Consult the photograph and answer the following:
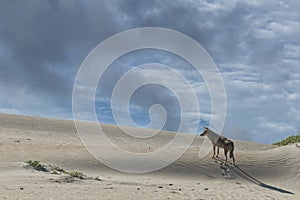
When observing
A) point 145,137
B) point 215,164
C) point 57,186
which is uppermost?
point 145,137

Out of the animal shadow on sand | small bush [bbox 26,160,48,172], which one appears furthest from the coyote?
small bush [bbox 26,160,48,172]

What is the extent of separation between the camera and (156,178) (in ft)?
61.2

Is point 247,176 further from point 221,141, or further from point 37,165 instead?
point 37,165

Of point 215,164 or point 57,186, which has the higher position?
point 215,164

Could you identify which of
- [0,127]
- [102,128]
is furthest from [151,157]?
[102,128]

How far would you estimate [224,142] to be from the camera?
68.4 ft

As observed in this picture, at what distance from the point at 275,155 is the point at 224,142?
384cm

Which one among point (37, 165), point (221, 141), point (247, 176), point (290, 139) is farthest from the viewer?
point (290, 139)

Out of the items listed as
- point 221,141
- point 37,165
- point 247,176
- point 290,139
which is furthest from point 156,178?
point 290,139

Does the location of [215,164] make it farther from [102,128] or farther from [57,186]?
[102,128]

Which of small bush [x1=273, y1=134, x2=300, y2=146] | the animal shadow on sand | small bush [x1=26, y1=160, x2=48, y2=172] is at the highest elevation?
small bush [x1=273, y1=134, x2=300, y2=146]

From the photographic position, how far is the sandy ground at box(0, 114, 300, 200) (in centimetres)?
1362

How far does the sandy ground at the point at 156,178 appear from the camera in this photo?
13.6 metres

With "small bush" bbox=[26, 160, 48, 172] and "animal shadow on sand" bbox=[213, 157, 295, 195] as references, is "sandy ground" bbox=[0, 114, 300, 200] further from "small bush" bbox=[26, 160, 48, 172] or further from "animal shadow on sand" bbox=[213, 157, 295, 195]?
"small bush" bbox=[26, 160, 48, 172]
